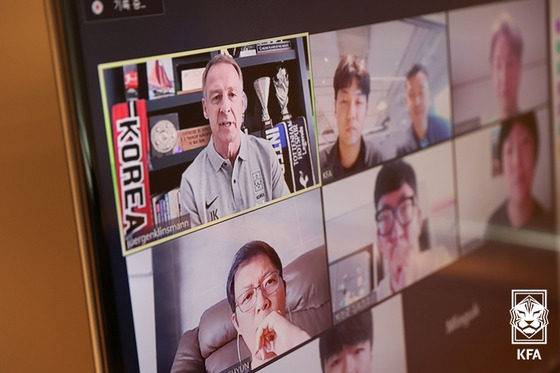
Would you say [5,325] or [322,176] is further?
[322,176]

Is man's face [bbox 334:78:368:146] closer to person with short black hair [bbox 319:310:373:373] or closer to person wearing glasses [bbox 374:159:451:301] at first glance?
person wearing glasses [bbox 374:159:451:301]

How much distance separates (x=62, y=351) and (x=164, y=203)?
188 mm

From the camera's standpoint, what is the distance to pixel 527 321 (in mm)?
1267

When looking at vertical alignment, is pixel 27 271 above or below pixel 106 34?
below

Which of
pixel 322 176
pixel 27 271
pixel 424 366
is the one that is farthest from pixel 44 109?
pixel 424 366

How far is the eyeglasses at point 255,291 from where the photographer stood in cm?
86

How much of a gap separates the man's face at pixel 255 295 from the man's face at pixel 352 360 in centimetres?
16

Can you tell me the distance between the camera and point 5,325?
2.67ft

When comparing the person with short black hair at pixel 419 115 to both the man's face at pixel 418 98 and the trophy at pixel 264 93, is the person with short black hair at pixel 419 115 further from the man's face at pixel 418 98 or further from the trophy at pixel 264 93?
the trophy at pixel 264 93

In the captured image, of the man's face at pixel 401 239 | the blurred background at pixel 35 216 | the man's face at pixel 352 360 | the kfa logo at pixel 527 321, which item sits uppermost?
the blurred background at pixel 35 216

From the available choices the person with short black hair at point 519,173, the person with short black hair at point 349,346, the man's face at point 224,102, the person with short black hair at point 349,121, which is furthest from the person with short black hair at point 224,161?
the person with short black hair at point 519,173

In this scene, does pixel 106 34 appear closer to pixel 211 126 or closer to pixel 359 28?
pixel 211 126

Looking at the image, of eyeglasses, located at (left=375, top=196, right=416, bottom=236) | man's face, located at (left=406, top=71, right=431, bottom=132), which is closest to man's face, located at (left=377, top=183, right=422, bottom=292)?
eyeglasses, located at (left=375, top=196, right=416, bottom=236)

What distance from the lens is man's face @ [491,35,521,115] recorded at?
132 centimetres
